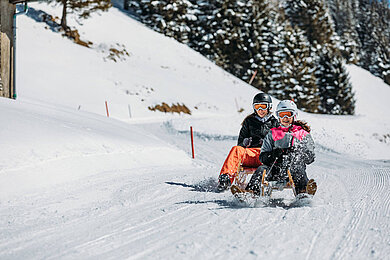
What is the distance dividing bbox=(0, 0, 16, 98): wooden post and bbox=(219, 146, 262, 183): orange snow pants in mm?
9768

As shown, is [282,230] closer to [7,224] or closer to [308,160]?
[308,160]

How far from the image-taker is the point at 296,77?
40969mm

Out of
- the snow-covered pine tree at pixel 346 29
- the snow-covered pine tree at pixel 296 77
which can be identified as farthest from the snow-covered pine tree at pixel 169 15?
the snow-covered pine tree at pixel 346 29

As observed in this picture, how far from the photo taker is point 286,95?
130ft

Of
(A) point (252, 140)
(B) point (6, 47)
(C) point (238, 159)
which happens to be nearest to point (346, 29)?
(B) point (6, 47)

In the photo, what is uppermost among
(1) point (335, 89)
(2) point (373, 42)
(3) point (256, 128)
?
(2) point (373, 42)

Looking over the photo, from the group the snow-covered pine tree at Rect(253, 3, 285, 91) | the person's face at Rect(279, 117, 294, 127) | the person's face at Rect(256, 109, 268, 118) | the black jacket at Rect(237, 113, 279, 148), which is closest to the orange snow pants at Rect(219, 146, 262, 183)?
the black jacket at Rect(237, 113, 279, 148)

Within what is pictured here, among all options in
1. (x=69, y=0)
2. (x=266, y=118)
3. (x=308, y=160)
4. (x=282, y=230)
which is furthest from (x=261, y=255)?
(x=69, y=0)

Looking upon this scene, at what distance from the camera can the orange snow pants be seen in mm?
5480

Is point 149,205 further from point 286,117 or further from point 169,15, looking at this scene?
Result: point 169,15

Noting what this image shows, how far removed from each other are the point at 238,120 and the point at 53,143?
13845 mm

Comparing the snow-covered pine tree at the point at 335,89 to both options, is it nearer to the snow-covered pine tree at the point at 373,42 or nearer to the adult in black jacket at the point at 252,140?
the snow-covered pine tree at the point at 373,42

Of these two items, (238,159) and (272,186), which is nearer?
(272,186)

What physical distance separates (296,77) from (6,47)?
3326 cm
